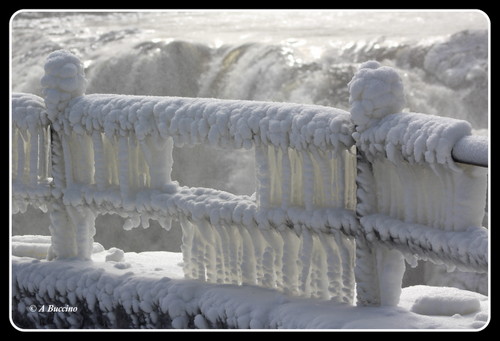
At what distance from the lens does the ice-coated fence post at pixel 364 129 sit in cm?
414

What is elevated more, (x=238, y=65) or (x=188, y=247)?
(x=238, y=65)

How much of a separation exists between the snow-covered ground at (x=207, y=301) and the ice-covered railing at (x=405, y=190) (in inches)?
8.7

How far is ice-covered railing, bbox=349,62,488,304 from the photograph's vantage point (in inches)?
151

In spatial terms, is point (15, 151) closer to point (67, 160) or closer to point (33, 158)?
point (33, 158)

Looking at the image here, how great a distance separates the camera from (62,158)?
5148 millimetres

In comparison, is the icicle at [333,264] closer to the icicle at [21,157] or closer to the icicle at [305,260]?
the icicle at [305,260]

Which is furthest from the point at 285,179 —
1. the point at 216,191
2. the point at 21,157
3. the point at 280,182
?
the point at 21,157

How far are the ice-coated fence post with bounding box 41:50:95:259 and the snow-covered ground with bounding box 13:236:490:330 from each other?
0.35ft

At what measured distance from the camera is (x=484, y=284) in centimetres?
860

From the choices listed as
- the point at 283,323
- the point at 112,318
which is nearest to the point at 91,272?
the point at 112,318

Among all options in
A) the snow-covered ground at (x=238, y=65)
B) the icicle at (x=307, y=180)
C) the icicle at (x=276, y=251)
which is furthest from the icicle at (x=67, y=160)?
the snow-covered ground at (x=238, y=65)

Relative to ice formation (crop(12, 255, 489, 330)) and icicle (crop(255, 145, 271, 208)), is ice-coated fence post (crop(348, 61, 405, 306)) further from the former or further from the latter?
icicle (crop(255, 145, 271, 208))

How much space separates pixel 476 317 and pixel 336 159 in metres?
0.87

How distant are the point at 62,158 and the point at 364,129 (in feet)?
5.55
